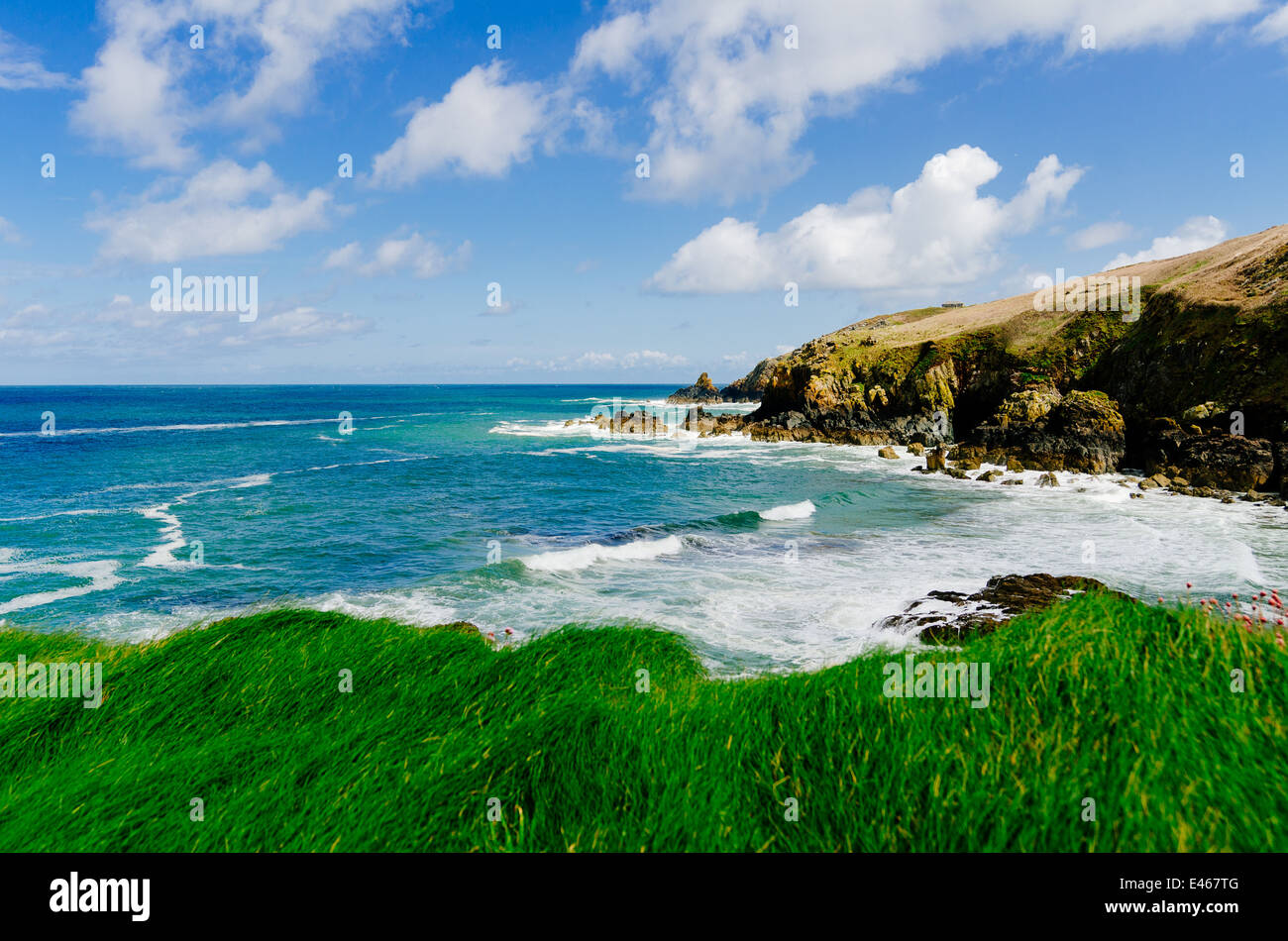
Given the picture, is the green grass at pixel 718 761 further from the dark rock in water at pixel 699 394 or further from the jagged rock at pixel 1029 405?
the dark rock in water at pixel 699 394

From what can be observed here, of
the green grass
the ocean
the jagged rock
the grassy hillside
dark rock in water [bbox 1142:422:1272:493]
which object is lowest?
the ocean

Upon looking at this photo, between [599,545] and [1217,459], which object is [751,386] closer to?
[1217,459]

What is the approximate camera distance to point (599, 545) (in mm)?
23812

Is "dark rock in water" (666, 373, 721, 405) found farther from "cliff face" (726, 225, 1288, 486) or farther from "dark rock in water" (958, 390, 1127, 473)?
"dark rock in water" (958, 390, 1127, 473)

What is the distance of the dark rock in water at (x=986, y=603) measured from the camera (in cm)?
1132

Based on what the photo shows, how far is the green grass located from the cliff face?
37264 mm

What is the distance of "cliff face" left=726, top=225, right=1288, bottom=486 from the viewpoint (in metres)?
34.4

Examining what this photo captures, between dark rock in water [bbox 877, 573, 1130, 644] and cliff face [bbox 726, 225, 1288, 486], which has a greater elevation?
cliff face [bbox 726, 225, 1288, 486]

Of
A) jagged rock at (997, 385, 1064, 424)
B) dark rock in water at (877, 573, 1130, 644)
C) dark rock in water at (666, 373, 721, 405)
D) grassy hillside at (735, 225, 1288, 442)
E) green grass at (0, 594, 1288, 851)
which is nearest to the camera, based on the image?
green grass at (0, 594, 1288, 851)

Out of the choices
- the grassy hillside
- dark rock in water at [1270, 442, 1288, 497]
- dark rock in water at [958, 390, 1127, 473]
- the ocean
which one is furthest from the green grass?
dark rock in water at [958, 390, 1127, 473]

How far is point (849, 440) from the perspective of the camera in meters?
58.6
